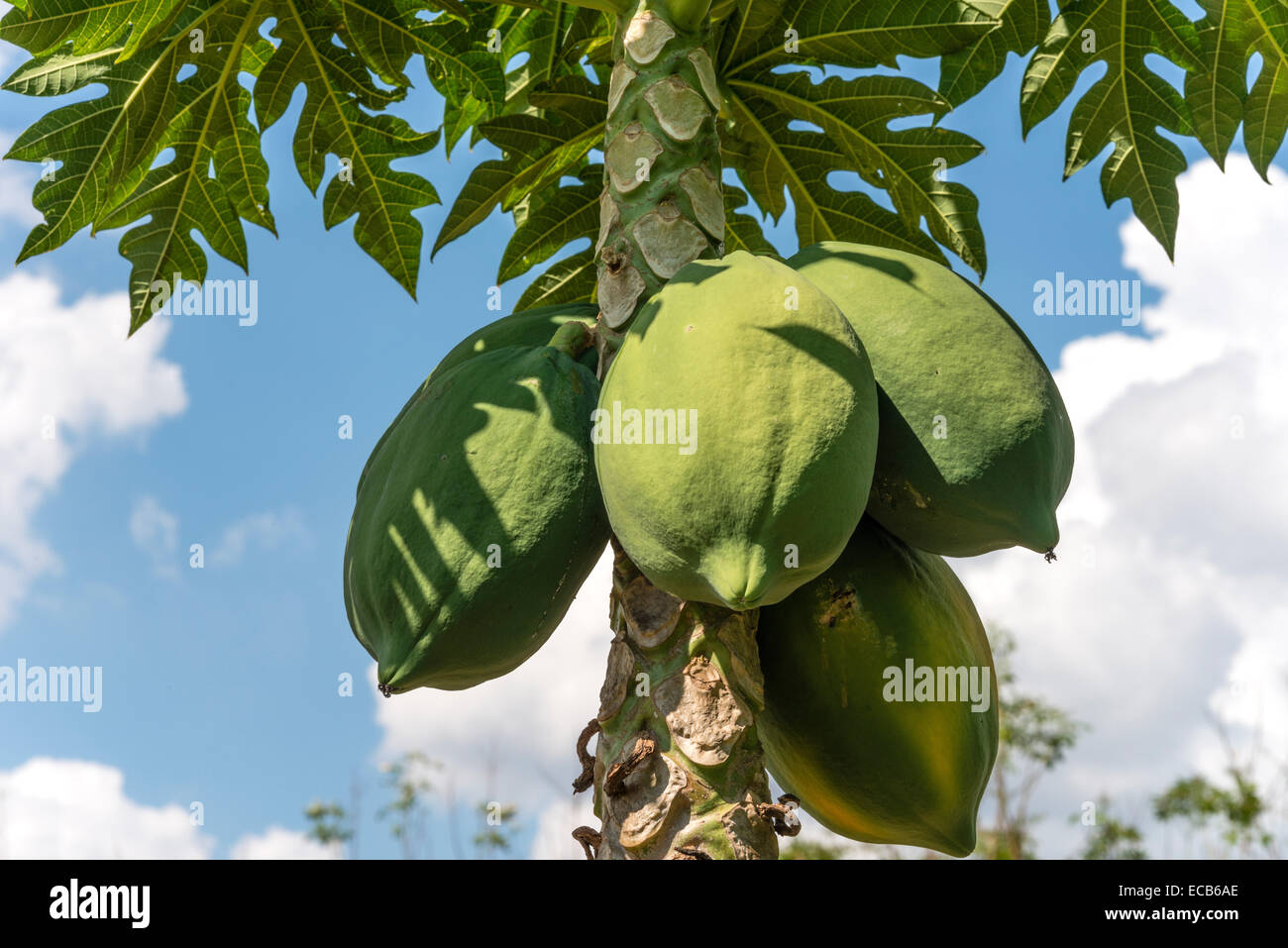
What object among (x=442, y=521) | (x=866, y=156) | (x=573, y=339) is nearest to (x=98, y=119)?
(x=573, y=339)

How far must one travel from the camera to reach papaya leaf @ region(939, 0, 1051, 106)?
255 cm

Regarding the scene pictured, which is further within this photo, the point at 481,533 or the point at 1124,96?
the point at 1124,96

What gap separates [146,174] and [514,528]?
175cm

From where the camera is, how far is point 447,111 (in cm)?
307

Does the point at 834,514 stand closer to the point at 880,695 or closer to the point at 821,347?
the point at 821,347

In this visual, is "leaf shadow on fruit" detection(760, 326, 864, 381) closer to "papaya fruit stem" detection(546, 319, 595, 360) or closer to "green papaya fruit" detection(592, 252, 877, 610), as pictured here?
"green papaya fruit" detection(592, 252, 877, 610)

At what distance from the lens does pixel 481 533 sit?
1.74 metres

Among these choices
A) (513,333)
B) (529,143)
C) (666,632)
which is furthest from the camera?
(529,143)

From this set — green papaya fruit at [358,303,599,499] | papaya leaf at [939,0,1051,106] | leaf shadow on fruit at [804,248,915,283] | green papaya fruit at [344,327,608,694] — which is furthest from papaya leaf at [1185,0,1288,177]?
green papaya fruit at [344,327,608,694]

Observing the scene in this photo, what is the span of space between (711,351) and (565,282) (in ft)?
4.23

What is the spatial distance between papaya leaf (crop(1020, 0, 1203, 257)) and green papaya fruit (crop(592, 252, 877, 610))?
1.40 m

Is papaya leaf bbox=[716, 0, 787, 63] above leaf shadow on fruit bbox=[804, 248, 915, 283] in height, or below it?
above

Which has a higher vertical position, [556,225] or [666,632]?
[556,225]

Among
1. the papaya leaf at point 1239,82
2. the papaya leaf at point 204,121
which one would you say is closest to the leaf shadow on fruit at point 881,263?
the papaya leaf at point 204,121
